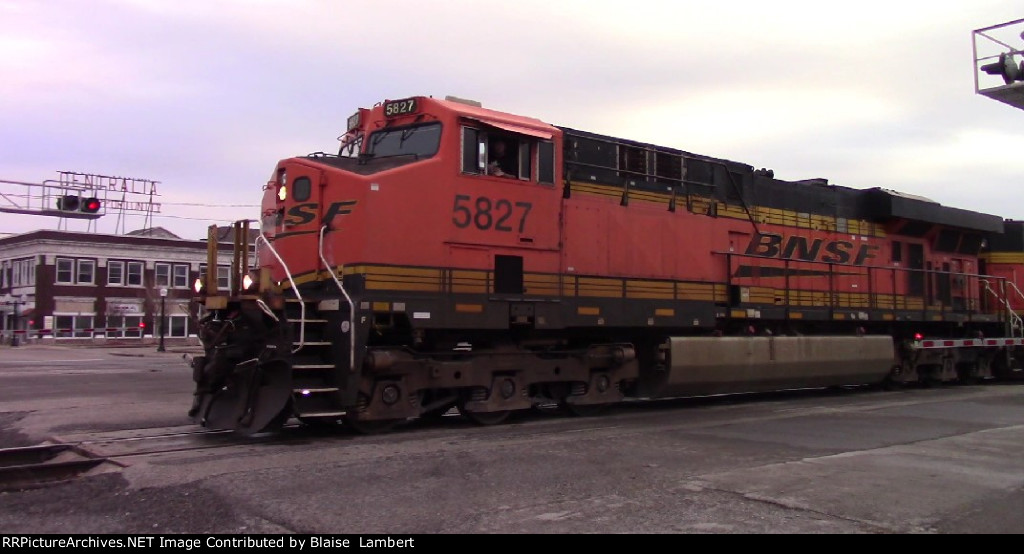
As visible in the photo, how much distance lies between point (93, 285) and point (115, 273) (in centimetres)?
159

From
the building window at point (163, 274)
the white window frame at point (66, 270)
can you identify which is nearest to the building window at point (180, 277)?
the building window at point (163, 274)

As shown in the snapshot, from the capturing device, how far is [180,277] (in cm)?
5488

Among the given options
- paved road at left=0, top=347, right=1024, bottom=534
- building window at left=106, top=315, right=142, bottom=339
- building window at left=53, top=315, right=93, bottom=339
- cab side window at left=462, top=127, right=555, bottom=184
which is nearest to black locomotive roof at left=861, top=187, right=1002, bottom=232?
paved road at left=0, top=347, right=1024, bottom=534

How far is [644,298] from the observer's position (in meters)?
11.3

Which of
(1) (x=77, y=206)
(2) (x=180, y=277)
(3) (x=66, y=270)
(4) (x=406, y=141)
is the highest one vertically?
(1) (x=77, y=206)

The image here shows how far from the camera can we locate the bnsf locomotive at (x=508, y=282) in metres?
8.68

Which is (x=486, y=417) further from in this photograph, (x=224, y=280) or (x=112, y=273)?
(x=112, y=273)

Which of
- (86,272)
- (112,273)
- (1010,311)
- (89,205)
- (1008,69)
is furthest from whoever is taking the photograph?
(112,273)

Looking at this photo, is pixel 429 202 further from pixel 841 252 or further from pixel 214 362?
pixel 841 252

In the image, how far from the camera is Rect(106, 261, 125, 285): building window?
171ft

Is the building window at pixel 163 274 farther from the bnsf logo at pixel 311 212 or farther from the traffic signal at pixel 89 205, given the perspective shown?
the bnsf logo at pixel 311 212

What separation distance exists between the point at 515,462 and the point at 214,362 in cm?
360

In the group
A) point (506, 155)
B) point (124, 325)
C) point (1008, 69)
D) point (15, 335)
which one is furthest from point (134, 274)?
point (1008, 69)
